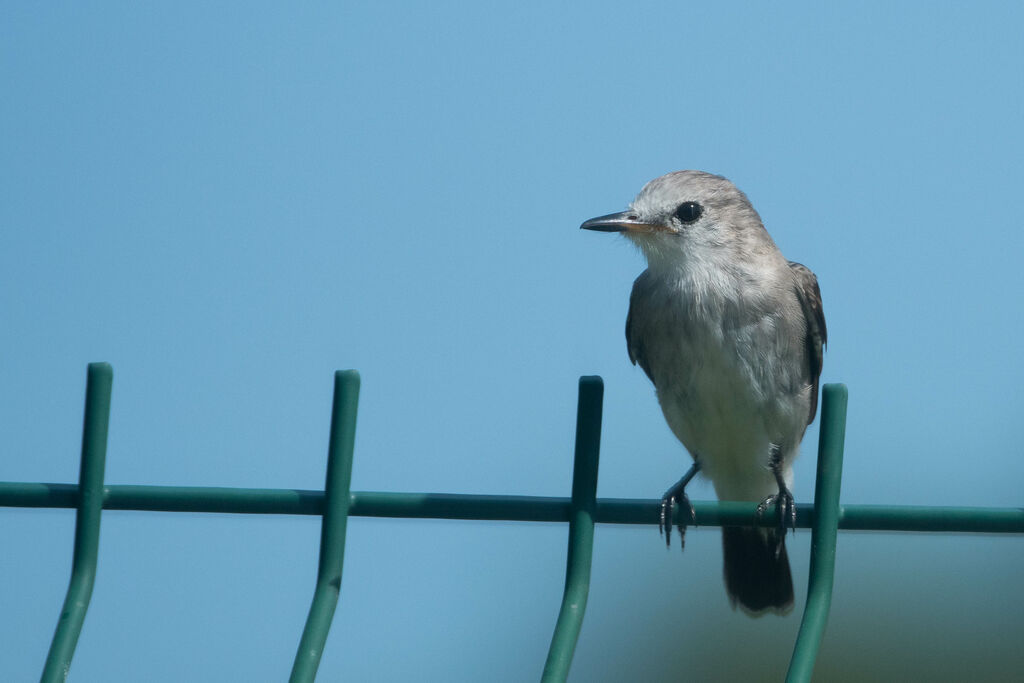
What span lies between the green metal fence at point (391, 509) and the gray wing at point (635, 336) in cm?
298

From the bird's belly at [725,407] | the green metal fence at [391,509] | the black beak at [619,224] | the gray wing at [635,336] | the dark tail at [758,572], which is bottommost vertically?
the dark tail at [758,572]

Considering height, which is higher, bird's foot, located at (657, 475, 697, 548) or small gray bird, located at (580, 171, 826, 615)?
small gray bird, located at (580, 171, 826, 615)

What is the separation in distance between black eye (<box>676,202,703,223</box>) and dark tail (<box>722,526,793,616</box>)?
4.58ft

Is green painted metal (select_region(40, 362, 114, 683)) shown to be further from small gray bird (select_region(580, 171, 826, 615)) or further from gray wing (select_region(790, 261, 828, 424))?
gray wing (select_region(790, 261, 828, 424))

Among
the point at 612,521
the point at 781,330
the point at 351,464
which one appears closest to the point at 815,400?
the point at 781,330

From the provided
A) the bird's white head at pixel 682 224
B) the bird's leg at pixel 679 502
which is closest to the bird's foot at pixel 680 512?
the bird's leg at pixel 679 502

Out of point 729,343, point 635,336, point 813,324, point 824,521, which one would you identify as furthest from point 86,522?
point 813,324

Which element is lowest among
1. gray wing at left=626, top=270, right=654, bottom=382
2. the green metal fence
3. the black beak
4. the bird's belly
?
the green metal fence

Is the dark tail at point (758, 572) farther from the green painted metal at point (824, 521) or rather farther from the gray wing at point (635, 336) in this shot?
the green painted metal at point (824, 521)

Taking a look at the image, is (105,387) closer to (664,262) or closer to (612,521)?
(612,521)

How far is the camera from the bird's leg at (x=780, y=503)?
2.89 m

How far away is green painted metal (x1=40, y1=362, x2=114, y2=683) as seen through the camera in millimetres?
2561

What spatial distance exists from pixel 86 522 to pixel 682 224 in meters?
3.45

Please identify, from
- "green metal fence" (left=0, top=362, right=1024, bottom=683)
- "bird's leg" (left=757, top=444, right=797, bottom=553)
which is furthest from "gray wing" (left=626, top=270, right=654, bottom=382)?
"green metal fence" (left=0, top=362, right=1024, bottom=683)
